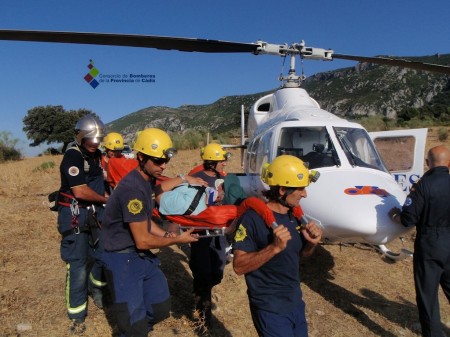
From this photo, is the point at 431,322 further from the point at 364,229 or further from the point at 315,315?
the point at 315,315

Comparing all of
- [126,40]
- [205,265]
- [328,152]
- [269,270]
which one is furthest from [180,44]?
[269,270]

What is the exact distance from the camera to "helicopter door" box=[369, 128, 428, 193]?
534 centimetres

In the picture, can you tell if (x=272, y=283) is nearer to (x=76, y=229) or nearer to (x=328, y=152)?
(x=76, y=229)

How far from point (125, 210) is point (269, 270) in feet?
3.51

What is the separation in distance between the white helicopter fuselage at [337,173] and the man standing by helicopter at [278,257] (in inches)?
53.1

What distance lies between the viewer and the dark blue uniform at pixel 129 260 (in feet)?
8.58

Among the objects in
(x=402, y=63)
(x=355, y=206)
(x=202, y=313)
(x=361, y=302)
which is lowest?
(x=361, y=302)

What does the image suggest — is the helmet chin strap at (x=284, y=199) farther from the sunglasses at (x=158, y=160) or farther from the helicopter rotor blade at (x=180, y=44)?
the helicopter rotor blade at (x=180, y=44)

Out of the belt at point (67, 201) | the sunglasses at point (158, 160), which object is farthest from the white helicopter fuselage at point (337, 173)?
the belt at point (67, 201)

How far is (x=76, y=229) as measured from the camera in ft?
12.3

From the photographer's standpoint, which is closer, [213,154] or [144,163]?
[144,163]

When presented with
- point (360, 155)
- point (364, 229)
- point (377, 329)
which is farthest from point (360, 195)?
point (377, 329)

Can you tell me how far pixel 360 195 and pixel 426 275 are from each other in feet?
3.04

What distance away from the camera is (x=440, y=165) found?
3451 mm
